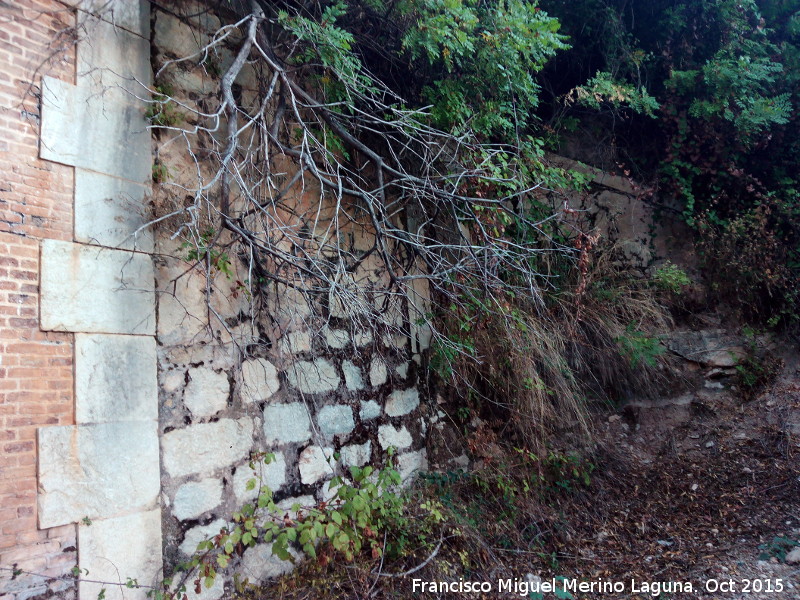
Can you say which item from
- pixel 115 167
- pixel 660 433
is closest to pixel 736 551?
pixel 660 433

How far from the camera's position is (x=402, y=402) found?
14.1ft

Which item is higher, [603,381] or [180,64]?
[180,64]

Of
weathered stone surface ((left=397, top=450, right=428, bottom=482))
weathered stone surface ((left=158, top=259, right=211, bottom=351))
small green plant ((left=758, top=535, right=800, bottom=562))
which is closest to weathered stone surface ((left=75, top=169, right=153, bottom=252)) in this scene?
weathered stone surface ((left=158, top=259, right=211, bottom=351))

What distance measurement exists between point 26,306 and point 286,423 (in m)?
1.58

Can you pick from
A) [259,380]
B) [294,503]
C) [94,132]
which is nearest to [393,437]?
[294,503]

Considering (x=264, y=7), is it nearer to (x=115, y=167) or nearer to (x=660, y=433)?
(x=115, y=167)

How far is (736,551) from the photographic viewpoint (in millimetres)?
3598

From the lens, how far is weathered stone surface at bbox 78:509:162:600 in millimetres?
2498

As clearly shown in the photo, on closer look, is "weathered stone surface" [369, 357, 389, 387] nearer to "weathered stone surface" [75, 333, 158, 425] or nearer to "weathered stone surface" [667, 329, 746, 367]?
"weathered stone surface" [75, 333, 158, 425]

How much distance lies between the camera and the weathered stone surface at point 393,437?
4.09m

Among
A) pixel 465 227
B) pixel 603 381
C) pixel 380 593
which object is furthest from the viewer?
pixel 603 381

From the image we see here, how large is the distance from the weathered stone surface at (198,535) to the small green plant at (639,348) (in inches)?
135

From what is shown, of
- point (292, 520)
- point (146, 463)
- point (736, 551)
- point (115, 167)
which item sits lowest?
point (736, 551)

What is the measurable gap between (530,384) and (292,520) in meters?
2.02
